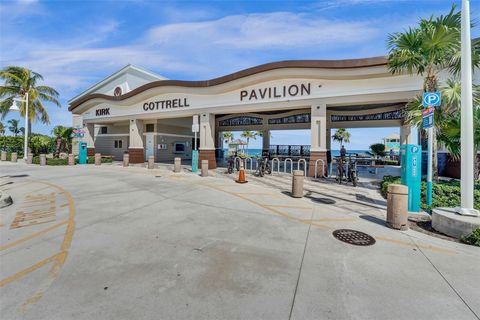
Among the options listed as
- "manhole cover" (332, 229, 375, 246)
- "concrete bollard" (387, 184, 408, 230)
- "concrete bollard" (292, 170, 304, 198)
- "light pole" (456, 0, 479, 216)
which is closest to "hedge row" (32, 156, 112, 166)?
"concrete bollard" (292, 170, 304, 198)

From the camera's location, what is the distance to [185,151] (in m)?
28.2

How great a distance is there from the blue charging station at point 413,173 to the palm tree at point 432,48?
233 centimetres

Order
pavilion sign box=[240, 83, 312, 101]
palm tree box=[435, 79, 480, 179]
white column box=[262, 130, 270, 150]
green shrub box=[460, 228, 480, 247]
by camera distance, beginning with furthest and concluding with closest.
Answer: white column box=[262, 130, 270, 150] < pavilion sign box=[240, 83, 312, 101] < palm tree box=[435, 79, 480, 179] < green shrub box=[460, 228, 480, 247]

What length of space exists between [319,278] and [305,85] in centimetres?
1261

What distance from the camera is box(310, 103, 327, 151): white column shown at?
13.4 metres

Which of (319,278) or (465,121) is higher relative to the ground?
(465,121)

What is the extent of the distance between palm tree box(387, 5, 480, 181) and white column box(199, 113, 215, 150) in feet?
38.5

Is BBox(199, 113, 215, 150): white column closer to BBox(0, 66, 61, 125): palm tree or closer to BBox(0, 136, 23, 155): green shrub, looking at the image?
BBox(0, 66, 61, 125): palm tree

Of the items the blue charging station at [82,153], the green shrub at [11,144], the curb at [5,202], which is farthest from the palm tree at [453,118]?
the green shrub at [11,144]

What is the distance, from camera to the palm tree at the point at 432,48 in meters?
7.50

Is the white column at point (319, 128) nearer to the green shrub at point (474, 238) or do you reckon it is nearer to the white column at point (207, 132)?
the white column at point (207, 132)

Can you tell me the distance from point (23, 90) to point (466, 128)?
117 feet

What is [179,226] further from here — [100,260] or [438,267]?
[438,267]

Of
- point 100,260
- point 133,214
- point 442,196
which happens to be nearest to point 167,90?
point 133,214
